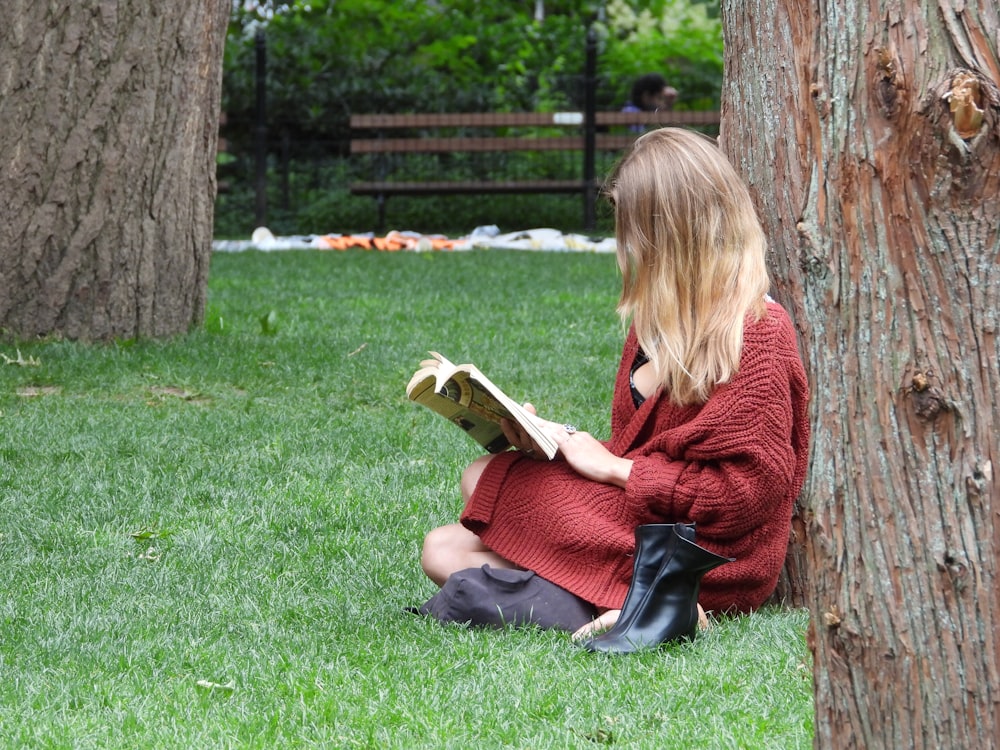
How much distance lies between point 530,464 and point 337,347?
369cm

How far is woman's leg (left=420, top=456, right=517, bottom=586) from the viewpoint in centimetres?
333

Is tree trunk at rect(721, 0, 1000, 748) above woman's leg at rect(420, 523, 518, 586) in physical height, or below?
above

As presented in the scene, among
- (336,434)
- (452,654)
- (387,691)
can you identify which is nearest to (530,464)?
(452,654)

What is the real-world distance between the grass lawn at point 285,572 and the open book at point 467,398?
476mm

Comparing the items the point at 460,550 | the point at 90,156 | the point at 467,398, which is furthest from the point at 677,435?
the point at 90,156

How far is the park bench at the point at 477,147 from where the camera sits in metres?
14.8

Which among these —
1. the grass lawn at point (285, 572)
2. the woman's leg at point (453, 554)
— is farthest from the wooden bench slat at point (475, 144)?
the woman's leg at point (453, 554)

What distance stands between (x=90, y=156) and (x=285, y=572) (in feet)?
10.6

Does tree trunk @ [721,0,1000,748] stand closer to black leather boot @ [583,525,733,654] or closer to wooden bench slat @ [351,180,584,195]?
black leather boot @ [583,525,733,654]

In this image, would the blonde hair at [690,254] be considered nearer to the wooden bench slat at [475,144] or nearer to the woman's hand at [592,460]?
the woman's hand at [592,460]

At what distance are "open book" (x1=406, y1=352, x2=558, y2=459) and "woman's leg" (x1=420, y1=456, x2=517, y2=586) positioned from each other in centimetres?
15

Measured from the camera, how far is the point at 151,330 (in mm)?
6602

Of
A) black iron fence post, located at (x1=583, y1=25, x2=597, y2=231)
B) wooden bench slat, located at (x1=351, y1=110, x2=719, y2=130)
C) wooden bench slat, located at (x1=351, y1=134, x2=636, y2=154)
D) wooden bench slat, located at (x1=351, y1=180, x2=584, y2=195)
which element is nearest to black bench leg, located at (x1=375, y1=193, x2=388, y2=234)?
wooden bench slat, located at (x1=351, y1=180, x2=584, y2=195)

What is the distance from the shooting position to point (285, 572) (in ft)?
12.2
